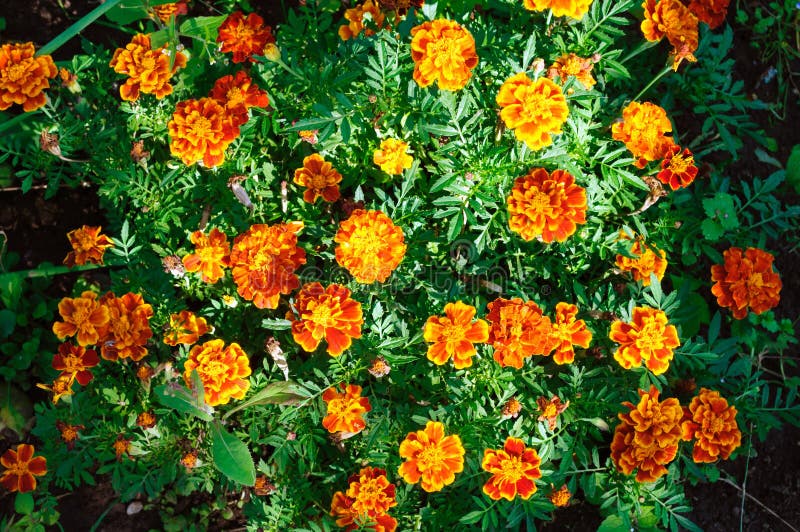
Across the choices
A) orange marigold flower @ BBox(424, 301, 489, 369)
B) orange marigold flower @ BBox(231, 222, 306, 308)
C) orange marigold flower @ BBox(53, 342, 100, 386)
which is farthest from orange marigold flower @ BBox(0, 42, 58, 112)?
orange marigold flower @ BBox(424, 301, 489, 369)

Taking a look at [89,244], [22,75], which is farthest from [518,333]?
[22,75]

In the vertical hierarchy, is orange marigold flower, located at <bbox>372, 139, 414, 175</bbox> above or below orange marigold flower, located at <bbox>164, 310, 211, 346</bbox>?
above

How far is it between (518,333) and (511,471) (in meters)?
0.44

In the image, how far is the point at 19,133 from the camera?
2686 mm

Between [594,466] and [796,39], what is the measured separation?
270 centimetres

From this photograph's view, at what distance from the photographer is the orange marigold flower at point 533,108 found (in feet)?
6.59

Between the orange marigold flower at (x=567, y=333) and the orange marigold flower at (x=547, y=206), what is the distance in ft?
0.83

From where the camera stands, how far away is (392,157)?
2342 millimetres

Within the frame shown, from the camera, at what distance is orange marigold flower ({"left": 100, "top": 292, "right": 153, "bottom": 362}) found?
7.07 feet

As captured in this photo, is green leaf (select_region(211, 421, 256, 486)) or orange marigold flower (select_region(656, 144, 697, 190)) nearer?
green leaf (select_region(211, 421, 256, 486))

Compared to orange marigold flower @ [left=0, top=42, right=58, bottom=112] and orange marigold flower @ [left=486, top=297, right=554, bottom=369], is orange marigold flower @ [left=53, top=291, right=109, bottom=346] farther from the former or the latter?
orange marigold flower @ [left=486, top=297, right=554, bottom=369]

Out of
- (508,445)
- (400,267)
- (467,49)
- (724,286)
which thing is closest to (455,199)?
(400,267)

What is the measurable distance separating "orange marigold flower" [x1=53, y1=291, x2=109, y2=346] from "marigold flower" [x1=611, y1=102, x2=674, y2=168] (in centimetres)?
189

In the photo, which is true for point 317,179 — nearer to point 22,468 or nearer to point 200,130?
point 200,130
